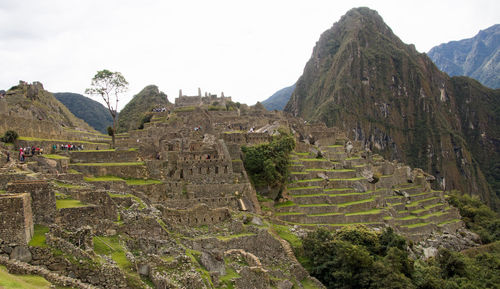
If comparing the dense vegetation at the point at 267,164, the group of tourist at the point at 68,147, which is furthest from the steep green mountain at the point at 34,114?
the dense vegetation at the point at 267,164

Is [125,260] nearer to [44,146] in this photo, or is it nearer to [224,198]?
[224,198]

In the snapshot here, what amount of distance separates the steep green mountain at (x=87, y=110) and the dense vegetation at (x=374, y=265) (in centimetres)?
7398

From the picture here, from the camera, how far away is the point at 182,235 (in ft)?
67.7

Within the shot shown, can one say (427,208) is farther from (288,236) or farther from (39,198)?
(39,198)

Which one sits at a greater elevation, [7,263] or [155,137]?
[155,137]

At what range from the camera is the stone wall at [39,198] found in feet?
44.7

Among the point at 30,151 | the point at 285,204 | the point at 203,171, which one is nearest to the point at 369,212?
the point at 285,204

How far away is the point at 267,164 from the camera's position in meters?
34.2

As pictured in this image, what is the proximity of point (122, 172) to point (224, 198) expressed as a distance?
24.3ft

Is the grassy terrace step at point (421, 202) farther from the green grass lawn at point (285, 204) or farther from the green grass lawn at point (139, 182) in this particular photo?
the green grass lawn at point (139, 182)

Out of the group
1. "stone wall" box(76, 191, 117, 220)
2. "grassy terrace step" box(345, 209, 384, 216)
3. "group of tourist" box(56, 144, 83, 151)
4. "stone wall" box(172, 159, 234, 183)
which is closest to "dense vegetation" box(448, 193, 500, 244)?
"grassy terrace step" box(345, 209, 384, 216)

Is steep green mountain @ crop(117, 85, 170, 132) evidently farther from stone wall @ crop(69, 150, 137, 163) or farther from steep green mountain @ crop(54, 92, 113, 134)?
stone wall @ crop(69, 150, 137, 163)

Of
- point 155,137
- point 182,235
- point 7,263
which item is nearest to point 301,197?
point 155,137

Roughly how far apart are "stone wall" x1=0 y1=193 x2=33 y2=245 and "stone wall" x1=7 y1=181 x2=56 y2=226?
3.93ft
